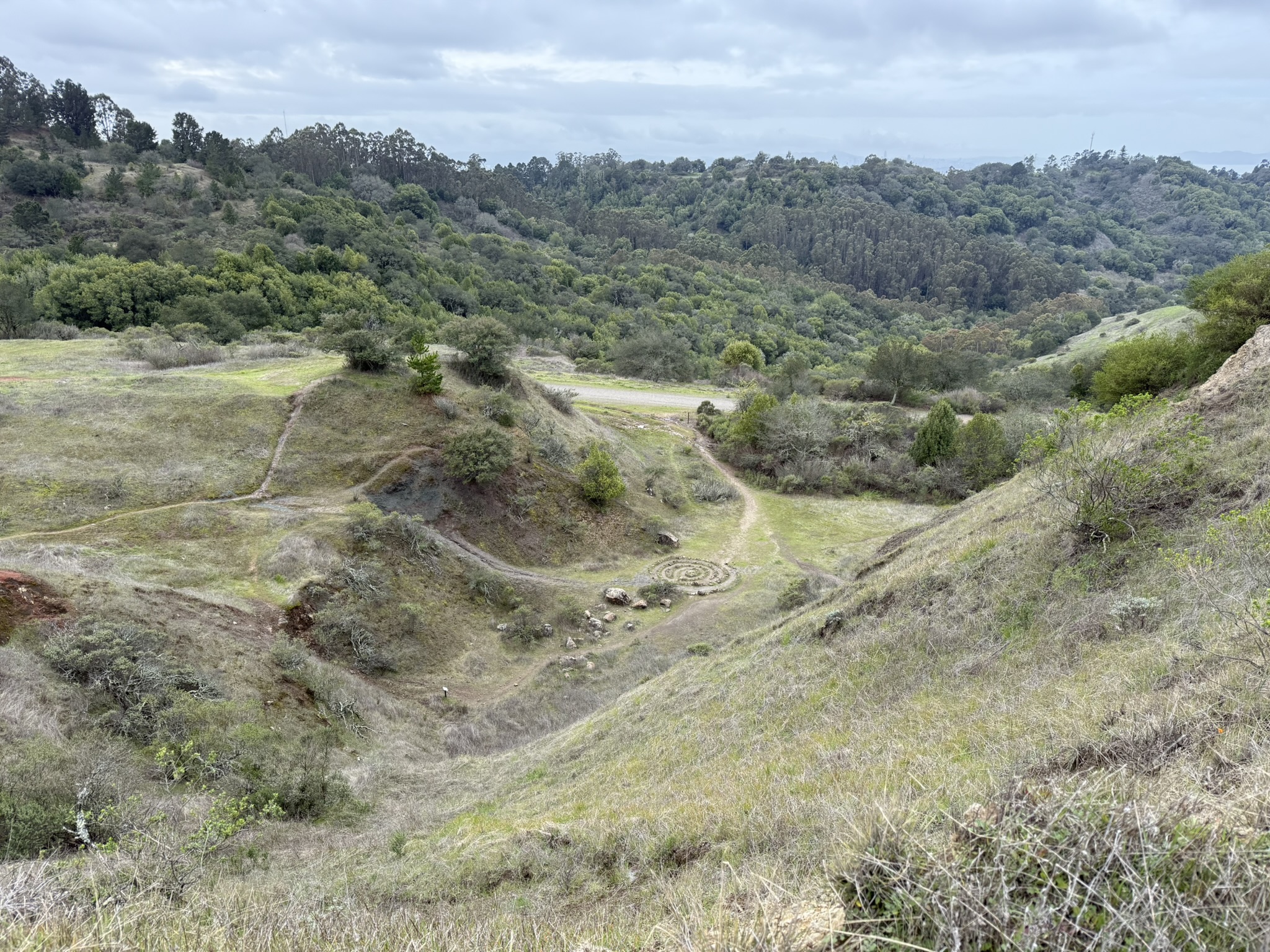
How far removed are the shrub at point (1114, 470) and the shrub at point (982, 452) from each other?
2153 centimetres

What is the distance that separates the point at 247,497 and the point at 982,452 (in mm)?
32089

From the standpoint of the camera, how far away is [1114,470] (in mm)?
9930

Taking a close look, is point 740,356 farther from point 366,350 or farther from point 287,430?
point 287,430

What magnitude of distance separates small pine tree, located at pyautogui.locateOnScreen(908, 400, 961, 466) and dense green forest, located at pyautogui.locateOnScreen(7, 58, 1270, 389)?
1439cm

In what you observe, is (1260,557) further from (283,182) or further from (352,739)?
(283,182)

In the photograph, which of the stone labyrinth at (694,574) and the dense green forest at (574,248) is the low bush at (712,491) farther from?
the dense green forest at (574,248)

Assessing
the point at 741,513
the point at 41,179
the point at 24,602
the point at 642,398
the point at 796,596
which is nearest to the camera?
the point at 24,602

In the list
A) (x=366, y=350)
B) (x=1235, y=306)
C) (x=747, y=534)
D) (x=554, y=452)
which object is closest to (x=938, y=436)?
(x=747, y=534)

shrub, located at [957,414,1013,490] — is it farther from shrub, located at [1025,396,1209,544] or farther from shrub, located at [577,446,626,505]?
shrub, located at [1025,396,1209,544]

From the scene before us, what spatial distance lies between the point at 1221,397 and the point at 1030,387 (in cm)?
3639

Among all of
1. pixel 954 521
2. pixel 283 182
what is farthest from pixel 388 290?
pixel 954 521

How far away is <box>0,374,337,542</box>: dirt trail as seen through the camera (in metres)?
17.6

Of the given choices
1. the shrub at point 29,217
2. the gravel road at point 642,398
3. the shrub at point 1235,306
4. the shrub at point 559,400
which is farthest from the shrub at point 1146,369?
the shrub at point 29,217

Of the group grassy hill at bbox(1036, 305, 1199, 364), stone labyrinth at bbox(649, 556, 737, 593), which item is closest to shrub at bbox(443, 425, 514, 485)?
stone labyrinth at bbox(649, 556, 737, 593)
